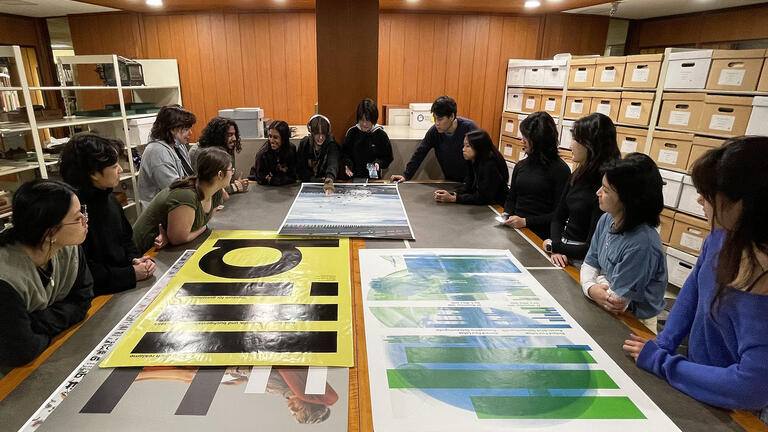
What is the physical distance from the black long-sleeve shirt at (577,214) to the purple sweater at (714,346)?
0.50 metres

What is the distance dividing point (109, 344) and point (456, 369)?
808mm

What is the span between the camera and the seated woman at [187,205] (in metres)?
1.56

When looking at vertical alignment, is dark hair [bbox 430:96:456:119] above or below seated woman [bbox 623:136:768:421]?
above

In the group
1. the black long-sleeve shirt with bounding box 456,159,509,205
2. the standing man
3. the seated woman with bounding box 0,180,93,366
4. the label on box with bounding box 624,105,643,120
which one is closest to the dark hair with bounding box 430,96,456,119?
the standing man

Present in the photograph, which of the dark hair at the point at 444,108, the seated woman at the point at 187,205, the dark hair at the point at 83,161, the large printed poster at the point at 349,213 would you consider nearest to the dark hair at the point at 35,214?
the dark hair at the point at 83,161

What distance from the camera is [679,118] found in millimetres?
2889

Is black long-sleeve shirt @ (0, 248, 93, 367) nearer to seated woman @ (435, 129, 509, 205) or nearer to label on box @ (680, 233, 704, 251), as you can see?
seated woman @ (435, 129, 509, 205)

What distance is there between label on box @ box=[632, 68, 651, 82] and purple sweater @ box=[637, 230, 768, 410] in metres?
2.61

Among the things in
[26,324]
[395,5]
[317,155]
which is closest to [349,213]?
[317,155]

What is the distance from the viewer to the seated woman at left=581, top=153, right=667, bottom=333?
46.0 inches

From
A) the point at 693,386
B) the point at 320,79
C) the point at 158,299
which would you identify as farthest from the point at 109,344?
the point at 320,79

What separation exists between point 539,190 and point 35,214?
1.83m

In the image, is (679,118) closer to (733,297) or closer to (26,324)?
(733,297)

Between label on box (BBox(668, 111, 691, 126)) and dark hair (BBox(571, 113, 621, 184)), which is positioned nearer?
dark hair (BBox(571, 113, 621, 184))
